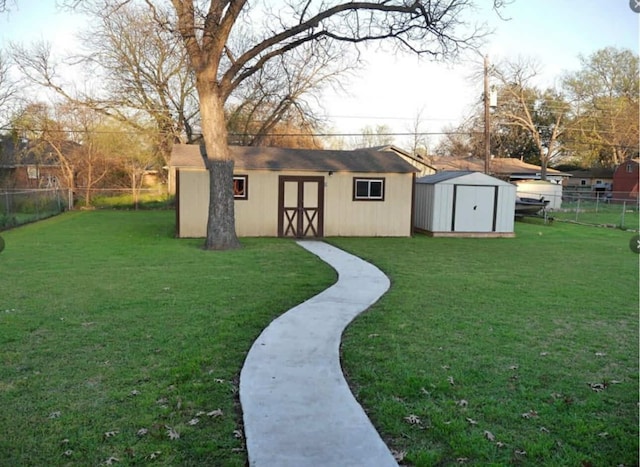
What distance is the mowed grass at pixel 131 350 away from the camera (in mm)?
3355

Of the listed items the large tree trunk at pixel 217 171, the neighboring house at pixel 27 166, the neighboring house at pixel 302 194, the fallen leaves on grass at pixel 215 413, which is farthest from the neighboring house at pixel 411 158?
the fallen leaves on grass at pixel 215 413

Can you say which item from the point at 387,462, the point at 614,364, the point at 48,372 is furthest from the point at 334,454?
the point at 614,364

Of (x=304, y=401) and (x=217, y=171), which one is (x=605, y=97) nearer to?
(x=217, y=171)

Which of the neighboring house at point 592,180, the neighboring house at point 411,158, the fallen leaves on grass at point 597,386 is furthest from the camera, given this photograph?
the neighboring house at point 592,180

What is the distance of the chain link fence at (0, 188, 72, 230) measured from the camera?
1803 centimetres

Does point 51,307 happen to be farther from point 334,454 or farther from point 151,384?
point 334,454

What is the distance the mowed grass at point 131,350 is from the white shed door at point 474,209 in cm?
846

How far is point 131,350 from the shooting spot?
5172 mm

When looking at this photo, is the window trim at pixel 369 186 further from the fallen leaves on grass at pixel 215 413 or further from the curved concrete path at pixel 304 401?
the fallen leaves on grass at pixel 215 413

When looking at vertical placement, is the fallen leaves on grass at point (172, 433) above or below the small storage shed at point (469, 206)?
below

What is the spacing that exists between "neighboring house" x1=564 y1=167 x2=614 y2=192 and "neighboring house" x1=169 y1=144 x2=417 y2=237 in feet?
139

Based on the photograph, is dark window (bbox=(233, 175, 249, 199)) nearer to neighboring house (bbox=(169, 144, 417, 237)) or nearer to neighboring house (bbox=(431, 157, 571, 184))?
neighboring house (bbox=(169, 144, 417, 237))

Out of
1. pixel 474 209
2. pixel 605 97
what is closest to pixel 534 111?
pixel 605 97

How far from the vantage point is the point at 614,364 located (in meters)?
5.10
